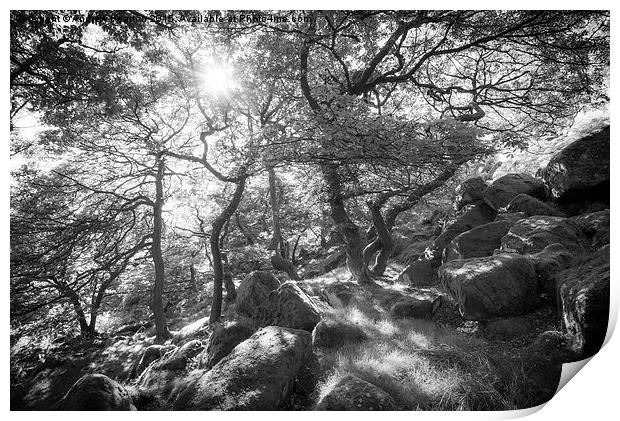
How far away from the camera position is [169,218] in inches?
457

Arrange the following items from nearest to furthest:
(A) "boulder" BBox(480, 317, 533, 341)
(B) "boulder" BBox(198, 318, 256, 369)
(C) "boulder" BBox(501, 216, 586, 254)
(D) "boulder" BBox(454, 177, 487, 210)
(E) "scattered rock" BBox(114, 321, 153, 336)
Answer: (A) "boulder" BBox(480, 317, 533, 341)
(B) "boulder" BBox(198, 318, 256, 369)
(C) "boulder" BBox(501, 216, 586, 254)
(D) "boulder" BBox(454, 177, 487, 210)
(E) "scattered rock" BBox(114, 321, 153, 336)

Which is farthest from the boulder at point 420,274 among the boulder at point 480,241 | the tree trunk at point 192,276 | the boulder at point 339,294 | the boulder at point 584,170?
the tree trunk at point 192,276

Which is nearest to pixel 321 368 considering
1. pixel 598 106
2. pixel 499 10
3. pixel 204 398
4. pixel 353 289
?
pixel 204 398

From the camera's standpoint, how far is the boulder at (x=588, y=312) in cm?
315

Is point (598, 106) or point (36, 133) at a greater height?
point (36, 133)

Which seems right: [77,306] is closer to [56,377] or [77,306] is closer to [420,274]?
[56,377]

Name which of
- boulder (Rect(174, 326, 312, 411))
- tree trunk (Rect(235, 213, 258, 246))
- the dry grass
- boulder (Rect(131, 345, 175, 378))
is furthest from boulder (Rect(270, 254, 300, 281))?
boulder (Rect(174, 326, 312, 411))

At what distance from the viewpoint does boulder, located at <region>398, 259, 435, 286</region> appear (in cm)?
848

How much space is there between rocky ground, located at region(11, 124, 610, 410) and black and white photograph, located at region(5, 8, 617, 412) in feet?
0.11

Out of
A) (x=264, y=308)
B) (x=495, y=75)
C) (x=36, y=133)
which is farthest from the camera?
(x=495, y=75)

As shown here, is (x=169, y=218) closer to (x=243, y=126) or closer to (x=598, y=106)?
(x=243, y=126)

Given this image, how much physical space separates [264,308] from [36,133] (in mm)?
5926

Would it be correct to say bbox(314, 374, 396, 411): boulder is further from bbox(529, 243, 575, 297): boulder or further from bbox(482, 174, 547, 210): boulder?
bbox(482, 174, 547, 210): boulder

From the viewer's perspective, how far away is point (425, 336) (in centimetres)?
481
